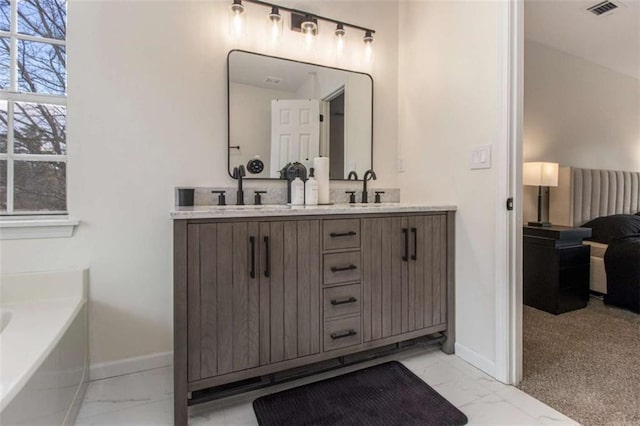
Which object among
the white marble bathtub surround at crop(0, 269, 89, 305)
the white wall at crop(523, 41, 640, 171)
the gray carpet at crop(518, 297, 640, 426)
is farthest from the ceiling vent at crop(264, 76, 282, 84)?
the white wall at crop(523, 41, 640, 171)

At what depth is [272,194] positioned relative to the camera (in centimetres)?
210

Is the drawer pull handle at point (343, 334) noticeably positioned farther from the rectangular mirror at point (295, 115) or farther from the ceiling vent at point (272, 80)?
the ceiling vent at point (272, 80)

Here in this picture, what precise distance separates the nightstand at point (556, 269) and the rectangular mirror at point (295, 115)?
1.61m

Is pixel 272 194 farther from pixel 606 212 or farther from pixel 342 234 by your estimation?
pixel 606 212

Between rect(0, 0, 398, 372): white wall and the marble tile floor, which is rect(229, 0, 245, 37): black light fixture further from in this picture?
the marble tile floor

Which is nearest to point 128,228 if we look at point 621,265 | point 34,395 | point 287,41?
point 34,395

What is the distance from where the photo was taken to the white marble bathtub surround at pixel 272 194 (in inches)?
75.6

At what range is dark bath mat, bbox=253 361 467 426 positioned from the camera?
137 cm

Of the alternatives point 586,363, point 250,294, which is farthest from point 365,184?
point 586,363

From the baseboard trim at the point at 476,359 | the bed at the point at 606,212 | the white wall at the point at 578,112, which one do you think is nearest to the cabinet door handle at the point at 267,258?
the baseboard trim at the point at 476,359

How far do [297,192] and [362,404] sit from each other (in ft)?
3.72

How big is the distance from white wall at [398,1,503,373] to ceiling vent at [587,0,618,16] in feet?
5.74

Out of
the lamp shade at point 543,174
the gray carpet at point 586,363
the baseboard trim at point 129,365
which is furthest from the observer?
the lamp shade at point 543,174

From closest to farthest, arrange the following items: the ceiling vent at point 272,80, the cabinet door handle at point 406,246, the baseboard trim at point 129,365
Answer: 1. the baseboard trim at point 129,365
2. the cabinet door handle at point 406,246
3. the ceiling vent at point 272,80
